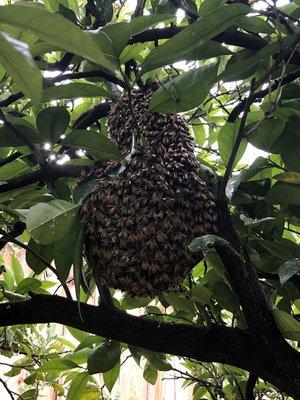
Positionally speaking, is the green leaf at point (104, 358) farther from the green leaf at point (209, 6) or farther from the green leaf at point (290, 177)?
the green leaf at point (209, 6)

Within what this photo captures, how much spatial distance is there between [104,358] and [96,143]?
0.38 meters

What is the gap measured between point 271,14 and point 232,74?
9 centimetres

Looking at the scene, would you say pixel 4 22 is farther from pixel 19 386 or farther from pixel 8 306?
pixel 19 386

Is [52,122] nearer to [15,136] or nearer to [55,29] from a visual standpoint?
[15,136]

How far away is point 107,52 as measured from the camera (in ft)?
1.97

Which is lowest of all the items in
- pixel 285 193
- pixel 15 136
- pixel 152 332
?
pixel 152 332

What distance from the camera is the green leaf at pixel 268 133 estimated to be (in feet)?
2.39

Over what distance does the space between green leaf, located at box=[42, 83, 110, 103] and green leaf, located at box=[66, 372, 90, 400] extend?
565 millimetres

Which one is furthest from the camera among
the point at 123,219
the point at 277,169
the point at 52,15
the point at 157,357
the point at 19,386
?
the point at 19,386

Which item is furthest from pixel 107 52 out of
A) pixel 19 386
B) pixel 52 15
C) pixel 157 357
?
pixel 19 386

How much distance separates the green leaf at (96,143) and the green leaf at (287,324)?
289 mm

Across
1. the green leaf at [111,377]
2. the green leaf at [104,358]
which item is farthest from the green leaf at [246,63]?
the green leaf at [111,377]

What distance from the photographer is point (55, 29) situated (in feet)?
1.12

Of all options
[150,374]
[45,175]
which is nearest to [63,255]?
[45,175]
